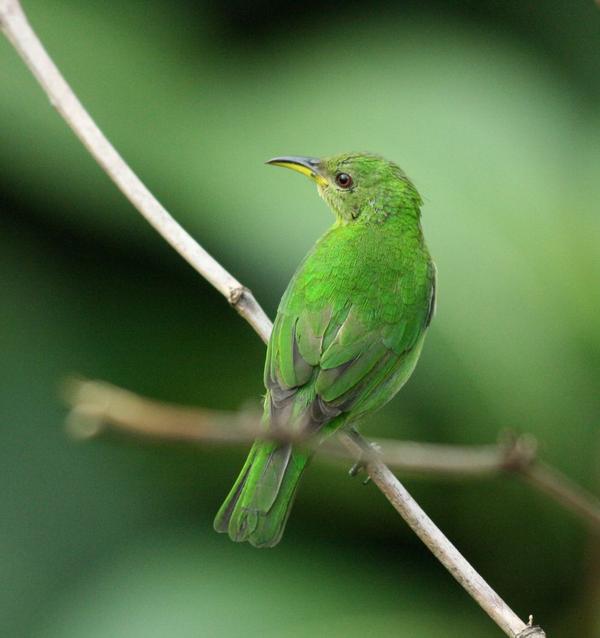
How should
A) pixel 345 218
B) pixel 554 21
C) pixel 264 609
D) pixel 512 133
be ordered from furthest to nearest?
pixel 554 21 → pixel 512 133 → pixel 264 609 → pixel 345 218

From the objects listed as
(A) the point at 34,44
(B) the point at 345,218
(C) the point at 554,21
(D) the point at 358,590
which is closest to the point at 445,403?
(D) the point at 358,590

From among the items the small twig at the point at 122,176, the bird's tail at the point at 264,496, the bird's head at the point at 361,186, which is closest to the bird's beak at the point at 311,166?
the bird's head at the point at 361,186

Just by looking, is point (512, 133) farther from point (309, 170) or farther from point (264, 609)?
point (264, 609)

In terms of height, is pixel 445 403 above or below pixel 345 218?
below

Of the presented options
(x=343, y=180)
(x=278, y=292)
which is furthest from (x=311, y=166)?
(x=278, y=292)

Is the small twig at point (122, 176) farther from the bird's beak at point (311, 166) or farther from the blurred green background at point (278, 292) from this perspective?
the blurred green background at point (278, 292)

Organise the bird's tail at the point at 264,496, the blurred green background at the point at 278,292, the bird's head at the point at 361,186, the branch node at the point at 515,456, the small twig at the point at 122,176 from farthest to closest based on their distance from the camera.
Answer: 1. the blurred green background at the point at 278,292
2. the bird's head at the point at 361,186
3. the small twig at the point at 122,176
4. the bird's tail at the point at 264,496
5. the branch node at the point at 515,456

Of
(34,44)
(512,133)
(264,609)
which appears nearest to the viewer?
(34,44)

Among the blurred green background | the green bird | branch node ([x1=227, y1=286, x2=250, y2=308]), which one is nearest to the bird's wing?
the green bird
